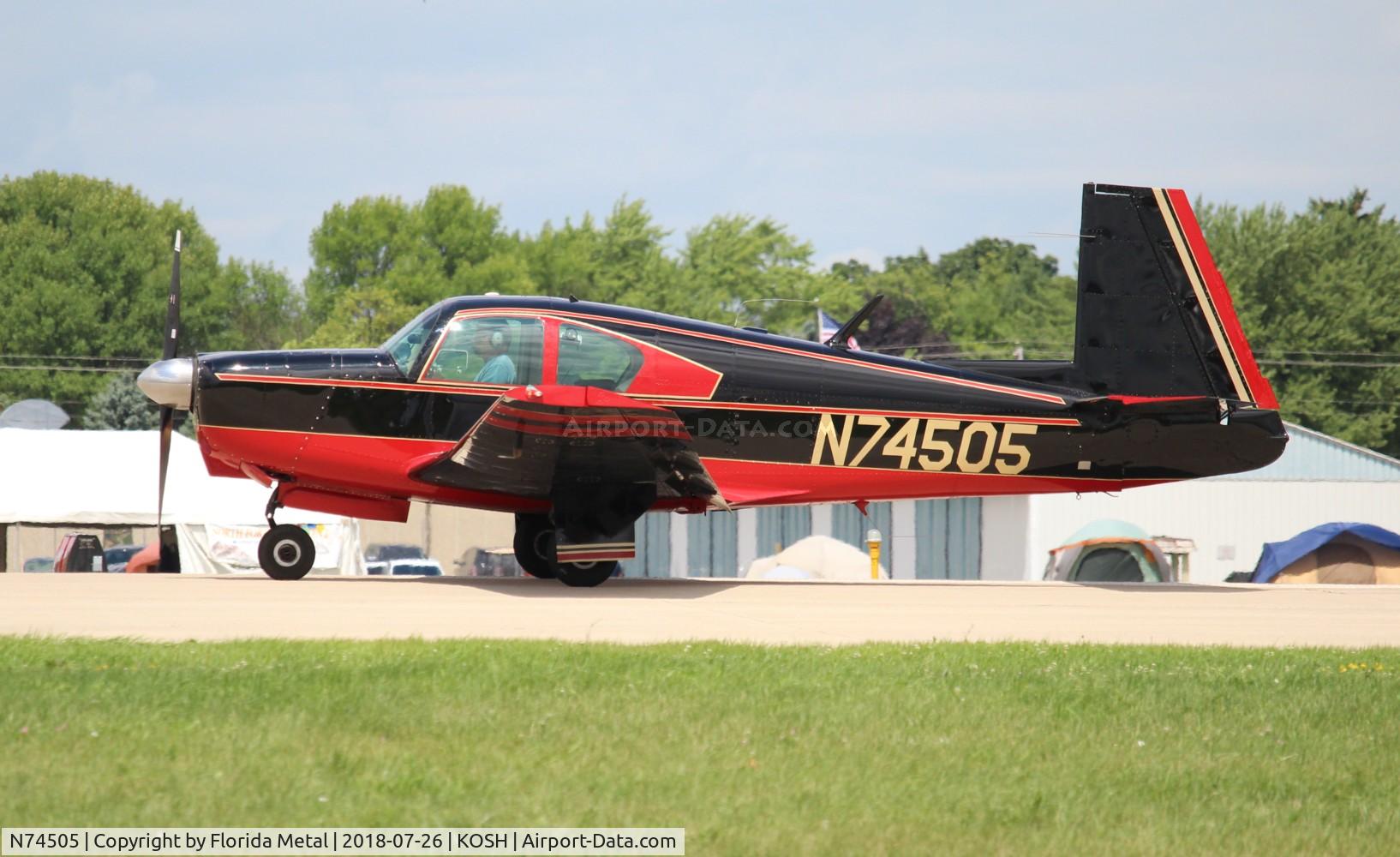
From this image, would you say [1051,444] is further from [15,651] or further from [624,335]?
[15,651]

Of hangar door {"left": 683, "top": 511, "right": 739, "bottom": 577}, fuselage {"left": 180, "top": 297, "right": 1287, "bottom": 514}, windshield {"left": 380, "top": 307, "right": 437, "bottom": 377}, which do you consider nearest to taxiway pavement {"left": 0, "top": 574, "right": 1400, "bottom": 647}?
fuselage {"left": 180, "top": 297, "right": 1287, "bottom": 514}

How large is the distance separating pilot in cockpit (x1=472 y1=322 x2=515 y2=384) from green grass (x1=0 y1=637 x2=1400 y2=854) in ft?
14.6

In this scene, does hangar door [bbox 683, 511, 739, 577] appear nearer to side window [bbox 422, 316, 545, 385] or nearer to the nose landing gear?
the nose landing gear

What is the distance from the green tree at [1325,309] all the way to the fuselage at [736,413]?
50.6 m

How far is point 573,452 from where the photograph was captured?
39.5 feet

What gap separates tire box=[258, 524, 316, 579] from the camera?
43.9 ft

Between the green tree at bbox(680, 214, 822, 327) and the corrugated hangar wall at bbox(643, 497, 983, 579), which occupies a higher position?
the green tree at bbox(680, 214, 822, 327)

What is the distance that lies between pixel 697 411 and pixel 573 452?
1.56 metres

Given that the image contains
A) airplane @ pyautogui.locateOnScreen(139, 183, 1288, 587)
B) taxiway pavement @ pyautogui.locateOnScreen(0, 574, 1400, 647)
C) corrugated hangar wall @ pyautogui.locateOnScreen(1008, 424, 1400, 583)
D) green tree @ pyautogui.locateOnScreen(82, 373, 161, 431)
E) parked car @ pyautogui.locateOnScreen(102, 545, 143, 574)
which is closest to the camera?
taxiway pavement @ pyautogui.locateOnScreen(0, 574, 1400, 647)

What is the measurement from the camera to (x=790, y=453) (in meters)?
13.4

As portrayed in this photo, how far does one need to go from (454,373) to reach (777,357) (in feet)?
10.1

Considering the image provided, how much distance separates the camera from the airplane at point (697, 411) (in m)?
12.6

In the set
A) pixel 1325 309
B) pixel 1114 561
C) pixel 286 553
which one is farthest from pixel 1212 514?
pixel 1325 309

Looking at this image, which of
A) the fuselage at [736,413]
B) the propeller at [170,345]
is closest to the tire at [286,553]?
the fuselage at [736,413]
